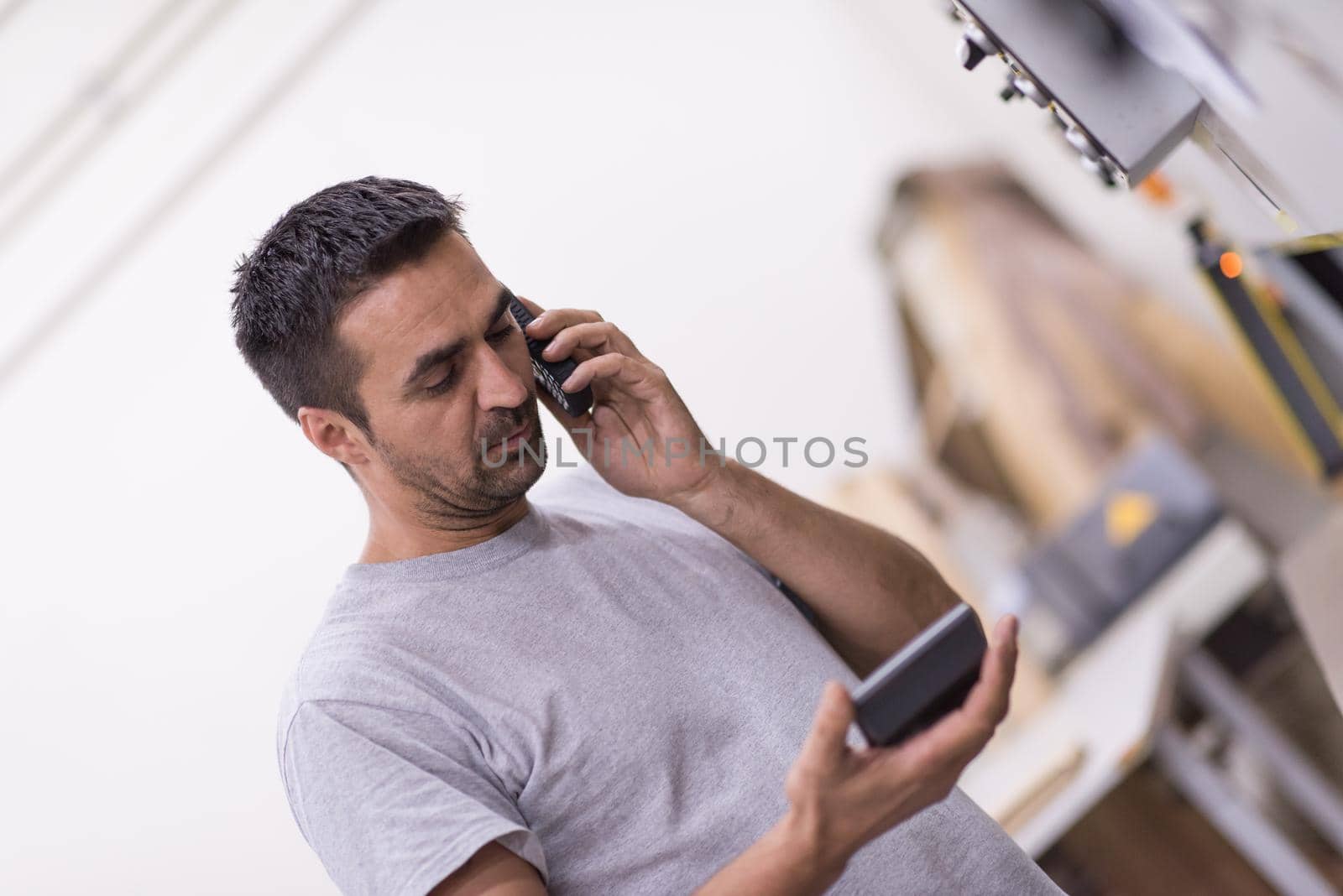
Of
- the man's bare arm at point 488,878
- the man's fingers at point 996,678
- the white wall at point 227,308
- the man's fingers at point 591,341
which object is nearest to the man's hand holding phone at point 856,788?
the man's fingers at point 996,678

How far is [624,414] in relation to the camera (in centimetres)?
107

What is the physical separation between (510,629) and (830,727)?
33cm

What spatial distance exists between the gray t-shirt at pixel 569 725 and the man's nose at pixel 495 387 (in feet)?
0.45

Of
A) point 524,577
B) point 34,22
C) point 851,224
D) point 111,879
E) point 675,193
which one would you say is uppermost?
point 34,22

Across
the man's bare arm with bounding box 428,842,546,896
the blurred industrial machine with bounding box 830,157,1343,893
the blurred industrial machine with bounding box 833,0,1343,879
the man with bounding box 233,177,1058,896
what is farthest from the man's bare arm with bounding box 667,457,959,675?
the blurred industrial machine with bounding box 830,157,1343,893

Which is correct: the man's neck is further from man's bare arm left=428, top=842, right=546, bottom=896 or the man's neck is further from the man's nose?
man's bare arm left=428, top=842, right=546, bottom=896

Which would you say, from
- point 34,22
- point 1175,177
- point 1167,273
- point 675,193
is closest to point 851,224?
point 675,193

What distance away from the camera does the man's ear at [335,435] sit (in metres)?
0.98

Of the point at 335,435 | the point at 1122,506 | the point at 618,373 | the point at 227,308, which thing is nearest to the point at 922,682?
the point at 618,373

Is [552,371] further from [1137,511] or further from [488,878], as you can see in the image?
[1137,511]

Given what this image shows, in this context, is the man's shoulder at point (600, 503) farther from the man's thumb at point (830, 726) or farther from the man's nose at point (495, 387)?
the man's thumb at point (830, 726)

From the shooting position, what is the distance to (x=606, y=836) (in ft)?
3.12

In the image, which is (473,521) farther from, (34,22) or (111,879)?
(34,22)

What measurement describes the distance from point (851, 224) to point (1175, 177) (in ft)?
4.52
